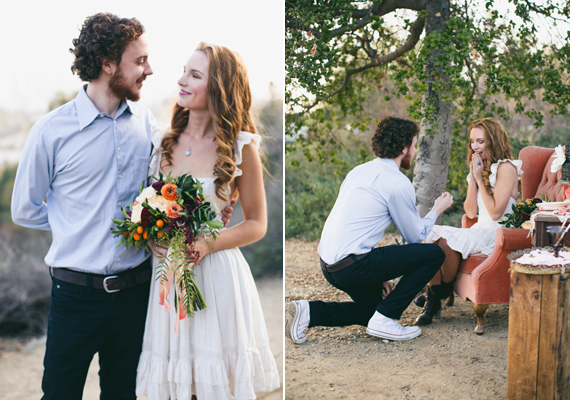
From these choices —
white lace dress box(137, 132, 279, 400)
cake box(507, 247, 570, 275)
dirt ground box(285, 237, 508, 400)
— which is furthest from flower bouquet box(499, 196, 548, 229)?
white lace dress box(137, 132, 279, 400)

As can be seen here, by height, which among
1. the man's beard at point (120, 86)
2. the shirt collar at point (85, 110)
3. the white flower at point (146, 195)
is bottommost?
the white flower at point (146, 195)

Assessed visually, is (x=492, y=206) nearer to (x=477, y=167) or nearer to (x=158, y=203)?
(x=477, y=167)

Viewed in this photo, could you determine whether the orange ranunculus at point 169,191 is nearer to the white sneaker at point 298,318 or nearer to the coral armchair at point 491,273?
the white sneaker at point 298,318

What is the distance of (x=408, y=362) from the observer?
331 cm

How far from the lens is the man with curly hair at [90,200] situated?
213cm

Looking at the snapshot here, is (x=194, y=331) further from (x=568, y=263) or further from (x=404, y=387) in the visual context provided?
(x=568, y=263)

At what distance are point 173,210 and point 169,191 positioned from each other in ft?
0.26

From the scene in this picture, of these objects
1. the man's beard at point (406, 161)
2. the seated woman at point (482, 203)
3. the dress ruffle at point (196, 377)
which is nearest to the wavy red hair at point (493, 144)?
the seated woman at point (482, 203)

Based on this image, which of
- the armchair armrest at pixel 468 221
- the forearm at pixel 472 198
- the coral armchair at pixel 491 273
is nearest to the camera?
the coral armchair at pixel 491 273

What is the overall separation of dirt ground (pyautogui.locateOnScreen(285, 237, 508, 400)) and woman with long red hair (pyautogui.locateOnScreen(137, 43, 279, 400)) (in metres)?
0.90

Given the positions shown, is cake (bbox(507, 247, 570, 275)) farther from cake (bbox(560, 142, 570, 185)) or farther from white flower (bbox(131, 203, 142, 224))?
white flower (bbox(131, 203, 142, 224))

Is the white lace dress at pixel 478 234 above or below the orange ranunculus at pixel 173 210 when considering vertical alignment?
below

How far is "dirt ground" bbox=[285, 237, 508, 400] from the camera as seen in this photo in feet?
9.69

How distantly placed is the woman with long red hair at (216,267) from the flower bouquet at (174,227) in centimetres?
8
